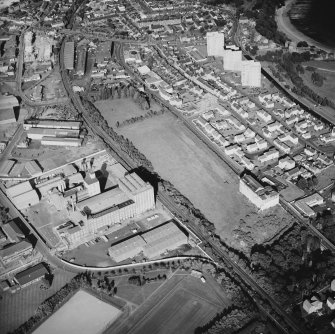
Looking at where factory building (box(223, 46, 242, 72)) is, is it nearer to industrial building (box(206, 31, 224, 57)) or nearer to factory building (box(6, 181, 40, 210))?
industrial building (box(206, 31, 224, 57))

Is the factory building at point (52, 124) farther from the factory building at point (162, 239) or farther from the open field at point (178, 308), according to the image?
the open field at point (178, 308)

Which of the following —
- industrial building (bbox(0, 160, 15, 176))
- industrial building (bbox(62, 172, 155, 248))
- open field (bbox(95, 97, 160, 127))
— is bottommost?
industrial building (bbox(0, 160, 15, 176))

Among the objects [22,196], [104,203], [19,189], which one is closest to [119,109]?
[19,189]

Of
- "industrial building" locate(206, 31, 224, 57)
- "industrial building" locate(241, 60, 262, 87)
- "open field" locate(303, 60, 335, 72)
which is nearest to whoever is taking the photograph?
"industrial building" locate(241, 60, 262, 87)

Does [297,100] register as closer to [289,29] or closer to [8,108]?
[289,29]

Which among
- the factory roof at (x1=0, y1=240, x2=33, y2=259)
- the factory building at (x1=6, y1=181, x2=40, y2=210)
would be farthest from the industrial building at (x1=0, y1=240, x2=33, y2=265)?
the factory building at (x1=6, y1=181, x2=40, y2=210)

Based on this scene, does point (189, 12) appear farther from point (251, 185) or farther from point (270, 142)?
point (251, 185)
